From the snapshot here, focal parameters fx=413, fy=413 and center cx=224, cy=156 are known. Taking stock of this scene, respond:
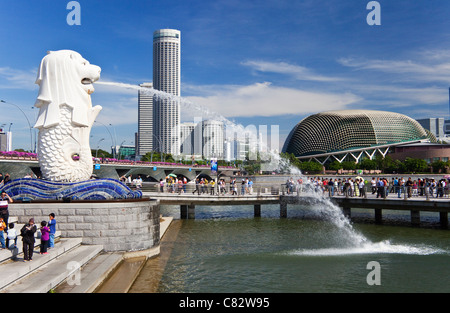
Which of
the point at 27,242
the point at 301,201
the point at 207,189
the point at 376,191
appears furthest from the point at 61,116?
the point at 376,191

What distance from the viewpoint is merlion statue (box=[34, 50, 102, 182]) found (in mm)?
17844

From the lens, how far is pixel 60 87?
18.0 m

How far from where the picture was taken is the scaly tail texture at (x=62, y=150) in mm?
17875

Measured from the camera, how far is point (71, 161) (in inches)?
719

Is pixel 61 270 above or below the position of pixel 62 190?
below

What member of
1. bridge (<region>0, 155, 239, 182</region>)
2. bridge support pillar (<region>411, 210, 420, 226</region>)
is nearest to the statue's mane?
bridge support pillar (<region>411, 210, 420, 226</region>)

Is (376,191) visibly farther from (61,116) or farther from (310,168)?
(310,168)

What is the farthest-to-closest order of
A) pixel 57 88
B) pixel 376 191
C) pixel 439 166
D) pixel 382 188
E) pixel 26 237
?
pixel 439 166
pixel 376 191
pixel 382 188
pixel 57 88
pixel 26 237

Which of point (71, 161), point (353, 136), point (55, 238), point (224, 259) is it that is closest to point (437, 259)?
point (224, 259)

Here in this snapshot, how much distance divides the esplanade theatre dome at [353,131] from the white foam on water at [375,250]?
114 m

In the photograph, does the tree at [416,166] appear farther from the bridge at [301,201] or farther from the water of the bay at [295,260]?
the water of the bay at [295,260]

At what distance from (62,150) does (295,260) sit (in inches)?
429

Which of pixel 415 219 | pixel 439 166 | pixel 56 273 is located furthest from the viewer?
pixel 439 166
